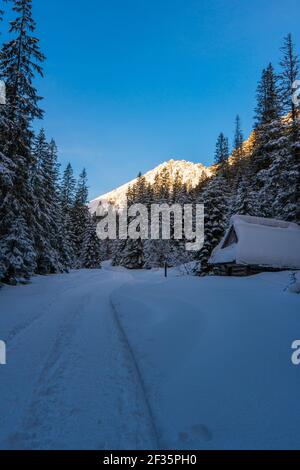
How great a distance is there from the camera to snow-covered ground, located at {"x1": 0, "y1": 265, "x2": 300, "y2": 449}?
3346 mm

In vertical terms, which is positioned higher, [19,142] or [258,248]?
[19,142]

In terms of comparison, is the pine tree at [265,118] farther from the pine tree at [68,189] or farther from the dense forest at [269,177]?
the pine tree at [68,189]

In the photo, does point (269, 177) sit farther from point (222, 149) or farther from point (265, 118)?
point (222, 149)

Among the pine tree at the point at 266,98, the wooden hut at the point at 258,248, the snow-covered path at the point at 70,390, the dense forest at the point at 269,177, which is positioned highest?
the pine tree at the point at 266,98

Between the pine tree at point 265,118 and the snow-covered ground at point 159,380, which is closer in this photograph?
the snow-covered ground at point 159,380

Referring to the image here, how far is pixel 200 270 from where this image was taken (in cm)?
2634

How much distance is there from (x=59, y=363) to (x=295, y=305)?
20.0 feet

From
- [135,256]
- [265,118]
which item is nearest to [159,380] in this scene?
[265,118]

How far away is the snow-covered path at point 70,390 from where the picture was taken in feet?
10.9

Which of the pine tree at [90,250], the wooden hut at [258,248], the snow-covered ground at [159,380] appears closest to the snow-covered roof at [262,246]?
the wooden hut at [258,248]

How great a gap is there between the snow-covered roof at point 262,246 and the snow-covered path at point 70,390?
1302 cm

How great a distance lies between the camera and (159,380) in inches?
190

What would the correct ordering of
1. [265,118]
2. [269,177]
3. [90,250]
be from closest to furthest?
[269,177], [265,118], [90,250]

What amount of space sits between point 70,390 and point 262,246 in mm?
17736
